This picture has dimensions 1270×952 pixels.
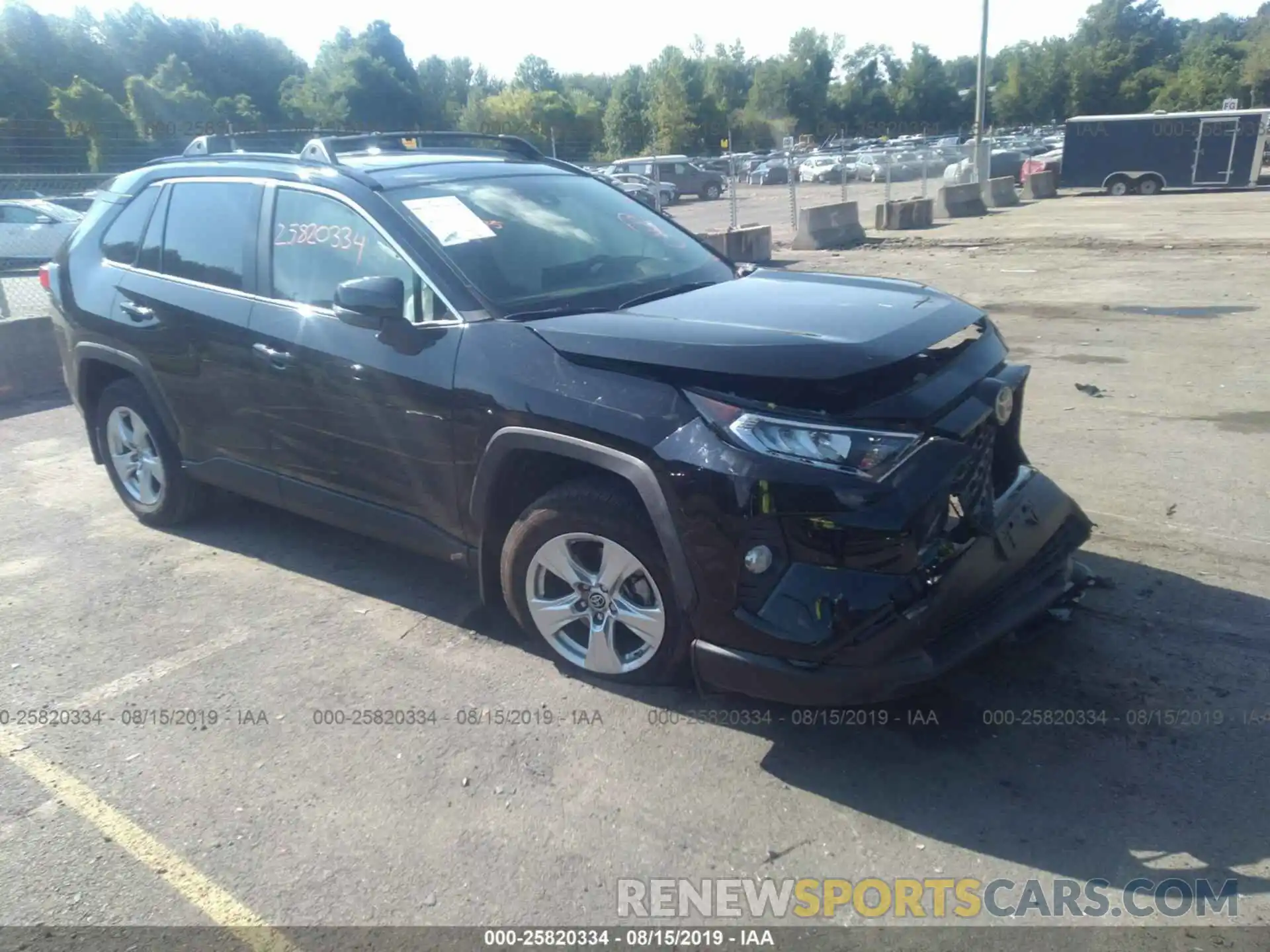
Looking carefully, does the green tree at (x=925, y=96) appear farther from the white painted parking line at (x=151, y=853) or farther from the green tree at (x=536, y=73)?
the white painted parking line at (x=151, y=853)

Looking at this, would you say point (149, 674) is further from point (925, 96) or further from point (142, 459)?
point (925, 96)

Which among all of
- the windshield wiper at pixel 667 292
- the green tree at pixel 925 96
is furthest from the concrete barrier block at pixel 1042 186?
the green tree at pixel 925 96

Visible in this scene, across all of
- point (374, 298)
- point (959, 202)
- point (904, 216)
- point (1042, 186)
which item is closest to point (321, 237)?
point (374, 298)

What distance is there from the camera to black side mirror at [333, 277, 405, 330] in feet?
12.5

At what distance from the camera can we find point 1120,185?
30.7 metres

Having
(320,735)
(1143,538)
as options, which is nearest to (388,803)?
(320,735)

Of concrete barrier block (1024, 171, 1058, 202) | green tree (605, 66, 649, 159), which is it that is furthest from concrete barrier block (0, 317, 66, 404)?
green tree (605, 66, 649, 159)

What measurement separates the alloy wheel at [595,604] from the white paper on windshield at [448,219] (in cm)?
134

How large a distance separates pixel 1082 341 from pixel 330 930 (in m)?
8.55

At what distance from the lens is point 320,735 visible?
3662 mm

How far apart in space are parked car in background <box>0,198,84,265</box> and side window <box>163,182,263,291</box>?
1474 centimetres

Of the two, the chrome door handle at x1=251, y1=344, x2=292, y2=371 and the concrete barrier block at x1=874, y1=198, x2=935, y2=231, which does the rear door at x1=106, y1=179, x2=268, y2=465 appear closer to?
the chrome door handle at x1=251, y1=344, x2=292, y2=371

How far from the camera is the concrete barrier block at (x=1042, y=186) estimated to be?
1210 inches

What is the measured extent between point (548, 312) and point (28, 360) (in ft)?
23.8
